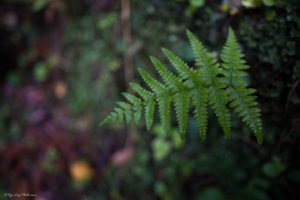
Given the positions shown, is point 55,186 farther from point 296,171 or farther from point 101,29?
point 296,171

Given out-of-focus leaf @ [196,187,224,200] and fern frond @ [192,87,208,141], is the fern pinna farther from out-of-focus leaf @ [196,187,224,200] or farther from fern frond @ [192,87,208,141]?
out-of-focus leaf @ [196,187,224,200]

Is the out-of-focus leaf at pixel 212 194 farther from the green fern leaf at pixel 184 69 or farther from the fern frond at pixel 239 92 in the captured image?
the green fern leaf at pixel 184 69

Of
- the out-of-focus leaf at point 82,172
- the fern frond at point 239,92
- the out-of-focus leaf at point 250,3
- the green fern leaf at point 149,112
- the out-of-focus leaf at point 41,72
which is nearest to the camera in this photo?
the fern frond at point 239,92

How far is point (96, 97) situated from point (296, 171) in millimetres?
2794

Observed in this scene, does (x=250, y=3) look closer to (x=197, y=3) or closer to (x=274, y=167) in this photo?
(x=197, y=3)

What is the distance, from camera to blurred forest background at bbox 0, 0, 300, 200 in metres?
1.86

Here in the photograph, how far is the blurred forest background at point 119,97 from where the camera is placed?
186 cm

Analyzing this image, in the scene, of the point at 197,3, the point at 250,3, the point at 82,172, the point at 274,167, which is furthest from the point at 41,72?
the point at 274,167

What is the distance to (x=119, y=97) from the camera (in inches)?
124

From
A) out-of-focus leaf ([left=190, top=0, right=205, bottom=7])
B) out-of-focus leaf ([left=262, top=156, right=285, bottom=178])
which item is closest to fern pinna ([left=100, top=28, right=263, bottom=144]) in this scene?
out-of-focus leaf ([left=262, top=156, right=285, bottom=178])

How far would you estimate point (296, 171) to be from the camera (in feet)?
5.99

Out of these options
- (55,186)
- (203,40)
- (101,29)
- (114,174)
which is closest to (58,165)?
(55,186)

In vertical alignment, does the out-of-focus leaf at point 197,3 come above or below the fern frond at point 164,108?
above

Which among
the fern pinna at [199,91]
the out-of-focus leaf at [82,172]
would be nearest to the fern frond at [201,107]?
the fern pinna at [199,91]
